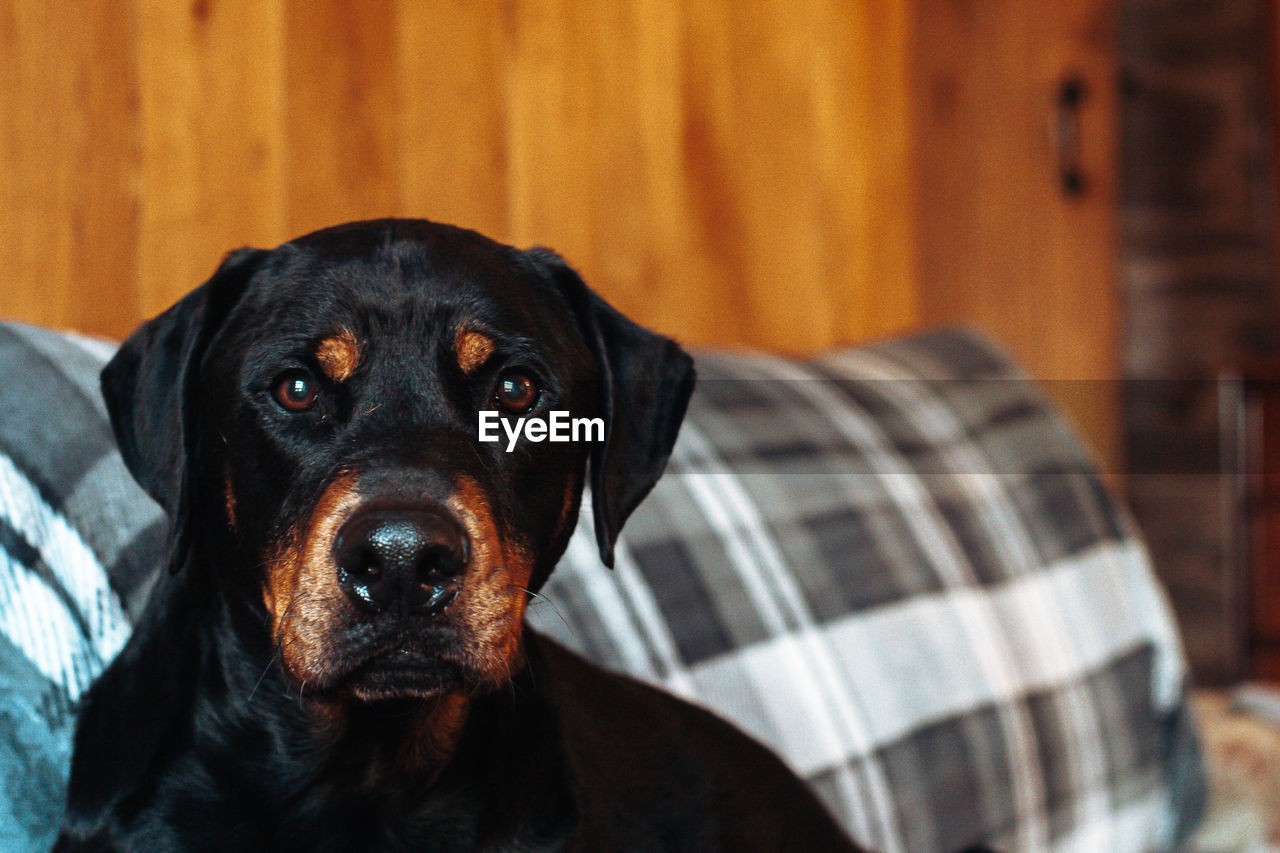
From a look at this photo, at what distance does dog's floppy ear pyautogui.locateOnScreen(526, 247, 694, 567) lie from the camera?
44.2 inches

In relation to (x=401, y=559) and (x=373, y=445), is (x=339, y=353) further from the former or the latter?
(x=401, y=559)

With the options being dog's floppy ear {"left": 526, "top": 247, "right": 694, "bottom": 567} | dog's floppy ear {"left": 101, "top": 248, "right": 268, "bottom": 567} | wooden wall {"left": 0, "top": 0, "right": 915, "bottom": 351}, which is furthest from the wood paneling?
dog's floppy ear {"left": 101, "top": 248, "right": 268, "bottom": 567}

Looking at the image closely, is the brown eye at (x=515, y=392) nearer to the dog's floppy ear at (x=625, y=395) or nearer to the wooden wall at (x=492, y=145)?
the dog's floppy ear at (x=625, y=395)

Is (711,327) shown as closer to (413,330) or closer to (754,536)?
(754,536)

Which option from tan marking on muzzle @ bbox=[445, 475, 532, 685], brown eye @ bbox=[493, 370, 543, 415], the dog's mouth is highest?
brown eye @ bbox=[493, 370, 543, 415]

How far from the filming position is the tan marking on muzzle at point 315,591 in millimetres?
901

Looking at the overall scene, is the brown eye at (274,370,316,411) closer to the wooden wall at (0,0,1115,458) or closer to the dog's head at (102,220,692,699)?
the dog's head at (102,220,692,699)

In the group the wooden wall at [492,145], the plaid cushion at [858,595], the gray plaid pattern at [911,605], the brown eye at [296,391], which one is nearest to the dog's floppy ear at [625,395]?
the plaid cushion at [858,595]

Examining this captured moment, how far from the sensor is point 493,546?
3.09 feet

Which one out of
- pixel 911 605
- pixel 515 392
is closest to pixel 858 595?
pixel 911 605

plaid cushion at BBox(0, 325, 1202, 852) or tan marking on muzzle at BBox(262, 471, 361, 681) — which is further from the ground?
tan marking on muzzle at BBox(262, 471, 361, 681)

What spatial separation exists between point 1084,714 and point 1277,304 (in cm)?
239

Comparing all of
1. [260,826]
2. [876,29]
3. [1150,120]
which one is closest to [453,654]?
[260,826]

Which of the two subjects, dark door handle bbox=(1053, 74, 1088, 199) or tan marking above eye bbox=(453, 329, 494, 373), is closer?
tan marking above eye bbox=(453, 329, 494, 373)
